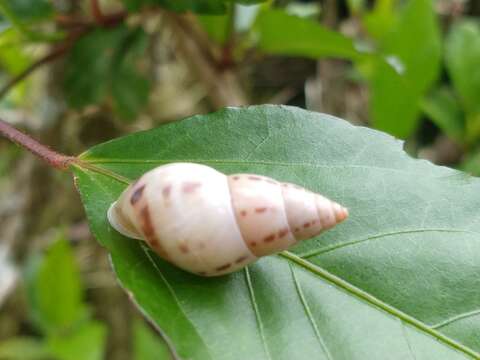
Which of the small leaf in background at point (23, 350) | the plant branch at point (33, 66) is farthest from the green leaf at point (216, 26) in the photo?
the small leaf in background at point (23, 350)

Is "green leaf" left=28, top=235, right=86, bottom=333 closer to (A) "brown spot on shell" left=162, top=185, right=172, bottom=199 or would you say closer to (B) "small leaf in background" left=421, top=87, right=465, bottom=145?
(A) "brown spot on shell" left=162, top=185, right=172, bottom=199

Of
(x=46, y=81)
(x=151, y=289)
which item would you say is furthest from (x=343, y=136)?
(x=46, y=81)

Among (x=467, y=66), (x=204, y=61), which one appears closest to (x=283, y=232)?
(x=204, y=61)

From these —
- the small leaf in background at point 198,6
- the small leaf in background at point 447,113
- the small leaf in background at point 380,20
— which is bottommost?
the small leaf in background at point 447,113

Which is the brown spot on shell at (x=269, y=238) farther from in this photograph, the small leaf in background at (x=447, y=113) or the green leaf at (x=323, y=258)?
the small leaf in background at (x=447, y=113)

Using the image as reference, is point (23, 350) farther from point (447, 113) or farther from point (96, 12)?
point (447, 113)

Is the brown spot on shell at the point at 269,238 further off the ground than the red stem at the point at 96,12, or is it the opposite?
the red stem at the point at 96,12

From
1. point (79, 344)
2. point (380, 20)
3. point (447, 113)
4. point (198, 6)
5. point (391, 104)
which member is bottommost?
point (79, 344)
